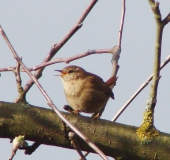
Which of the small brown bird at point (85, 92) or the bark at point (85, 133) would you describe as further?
the small brown bird at point (85, 92)

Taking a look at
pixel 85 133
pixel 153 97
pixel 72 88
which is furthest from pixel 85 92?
pixel 153 97

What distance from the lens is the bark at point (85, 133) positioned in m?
2.71

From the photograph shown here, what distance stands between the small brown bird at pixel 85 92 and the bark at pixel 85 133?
1694mm

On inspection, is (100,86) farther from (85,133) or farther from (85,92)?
(85,133)

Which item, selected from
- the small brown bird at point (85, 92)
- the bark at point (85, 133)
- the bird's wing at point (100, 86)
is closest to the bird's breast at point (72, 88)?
the small brown bird at point (85, 92)

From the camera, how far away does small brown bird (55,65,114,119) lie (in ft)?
15.4

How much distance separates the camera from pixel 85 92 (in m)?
4.86

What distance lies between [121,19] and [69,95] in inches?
69.2

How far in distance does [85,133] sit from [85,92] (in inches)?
81.9

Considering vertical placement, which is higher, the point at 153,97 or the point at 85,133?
the point at 153,97

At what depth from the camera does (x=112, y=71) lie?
348 centimetres

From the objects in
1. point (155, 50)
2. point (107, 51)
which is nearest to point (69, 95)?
point (107, 51)

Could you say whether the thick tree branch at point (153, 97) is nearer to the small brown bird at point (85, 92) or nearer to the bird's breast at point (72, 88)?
the small brown bird at point (85, 92)

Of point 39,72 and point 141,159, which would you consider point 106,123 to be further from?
point 39,72
